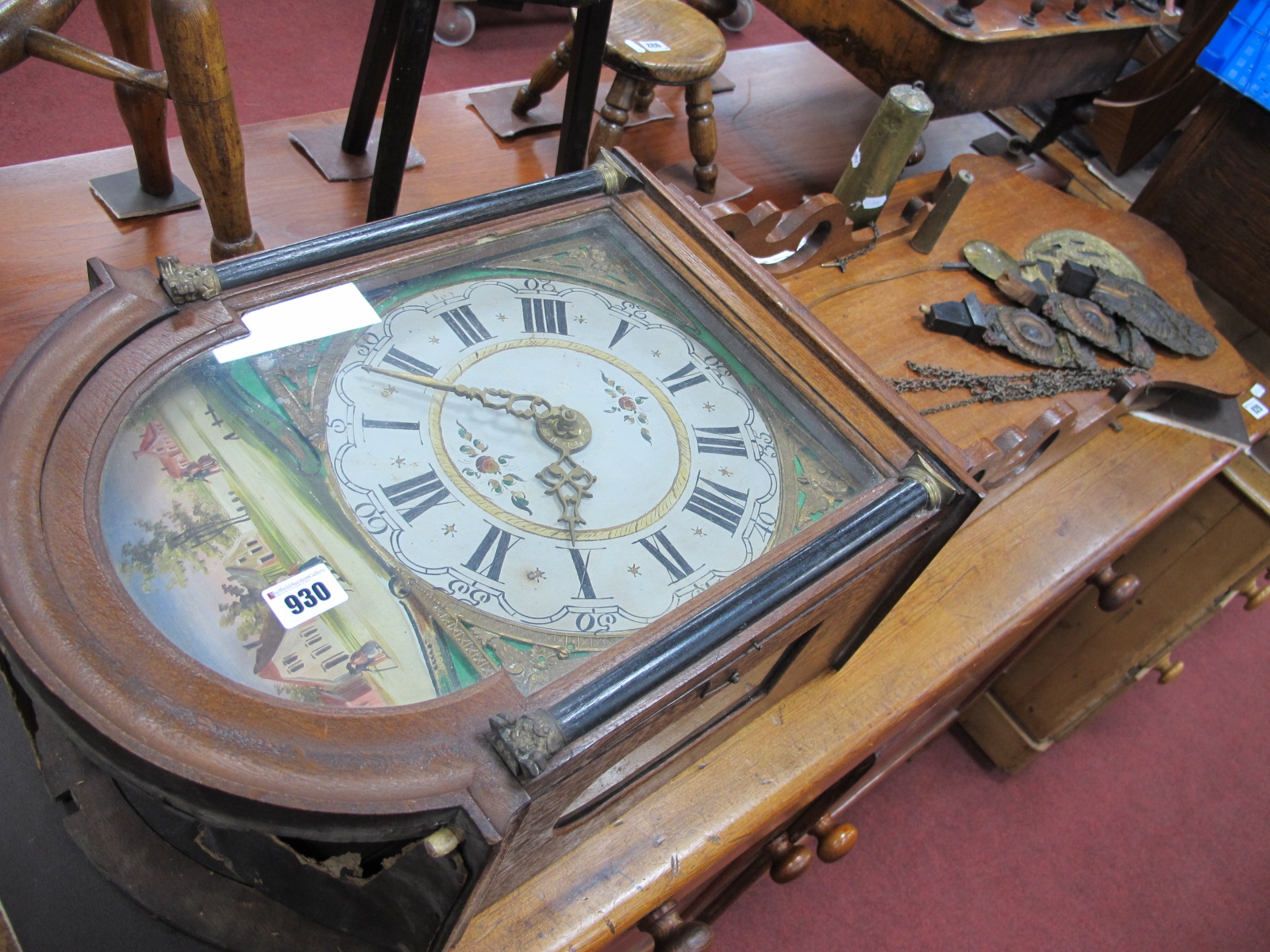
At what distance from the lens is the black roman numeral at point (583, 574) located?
111cm

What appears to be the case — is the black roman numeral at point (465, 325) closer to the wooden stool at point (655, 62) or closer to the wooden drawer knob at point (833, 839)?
the wooden stool at point (655, 62)

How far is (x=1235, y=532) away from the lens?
102 inches

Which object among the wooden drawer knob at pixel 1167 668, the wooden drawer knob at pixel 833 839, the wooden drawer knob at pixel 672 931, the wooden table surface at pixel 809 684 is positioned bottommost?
the wooden drawer knob at pixel 1167 668

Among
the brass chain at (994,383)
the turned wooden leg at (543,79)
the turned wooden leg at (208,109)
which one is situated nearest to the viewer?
the turned wooden leg at (208,109)

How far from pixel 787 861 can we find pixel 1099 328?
1.39 metres

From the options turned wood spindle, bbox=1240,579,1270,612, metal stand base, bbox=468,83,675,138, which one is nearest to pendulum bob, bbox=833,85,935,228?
metal stand base, bbox=468,83,675,138

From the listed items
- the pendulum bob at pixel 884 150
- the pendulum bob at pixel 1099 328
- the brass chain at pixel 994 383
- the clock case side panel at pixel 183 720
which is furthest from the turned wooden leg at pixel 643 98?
the clock case side panel at pixel 183 720

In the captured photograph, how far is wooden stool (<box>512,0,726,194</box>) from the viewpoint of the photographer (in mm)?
2221

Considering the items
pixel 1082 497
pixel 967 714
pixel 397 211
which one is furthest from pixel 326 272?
pixel 967 714

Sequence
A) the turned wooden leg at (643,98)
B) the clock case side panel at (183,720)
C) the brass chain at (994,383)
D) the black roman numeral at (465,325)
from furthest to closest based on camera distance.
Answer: the turned wooden leg at (643,98), the brass chain at (994,383), the black roman numeral at (465,325), the clock case side panel at (183,720)

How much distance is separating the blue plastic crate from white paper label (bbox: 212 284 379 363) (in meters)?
2.39

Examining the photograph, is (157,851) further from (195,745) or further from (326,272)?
(326,272)

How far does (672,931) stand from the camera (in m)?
1.67

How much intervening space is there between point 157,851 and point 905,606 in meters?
1.36
